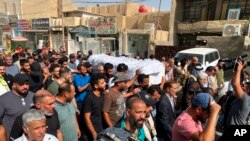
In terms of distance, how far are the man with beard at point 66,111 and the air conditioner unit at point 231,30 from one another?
51.2ft

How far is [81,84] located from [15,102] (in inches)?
89.3

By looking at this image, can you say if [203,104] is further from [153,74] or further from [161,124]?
[153,74]

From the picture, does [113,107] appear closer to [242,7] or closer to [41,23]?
[242,7]

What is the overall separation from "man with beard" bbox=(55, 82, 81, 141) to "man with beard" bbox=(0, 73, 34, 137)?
0.40 metres

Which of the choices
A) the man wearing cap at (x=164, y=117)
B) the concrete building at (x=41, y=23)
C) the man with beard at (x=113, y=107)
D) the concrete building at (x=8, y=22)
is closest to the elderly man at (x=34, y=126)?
the man with beard at (x=113, y=107)

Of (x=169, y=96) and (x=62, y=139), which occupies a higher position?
(x=169, y=96)

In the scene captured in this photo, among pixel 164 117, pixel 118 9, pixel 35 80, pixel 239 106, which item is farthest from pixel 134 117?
pixel 118 9

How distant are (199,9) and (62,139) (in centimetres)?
2162

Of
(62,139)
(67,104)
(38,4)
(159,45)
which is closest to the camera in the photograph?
(62,139)

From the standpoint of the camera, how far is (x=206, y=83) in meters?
6.32

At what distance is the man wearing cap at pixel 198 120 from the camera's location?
8.56ft

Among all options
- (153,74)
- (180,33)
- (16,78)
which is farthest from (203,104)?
(180,33)

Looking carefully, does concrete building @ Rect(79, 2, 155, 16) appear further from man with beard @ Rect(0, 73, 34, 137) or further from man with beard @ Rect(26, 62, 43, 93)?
man with beard @ Rect(0, 73, 34, 137)

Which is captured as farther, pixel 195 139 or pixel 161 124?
pixel 161 124
